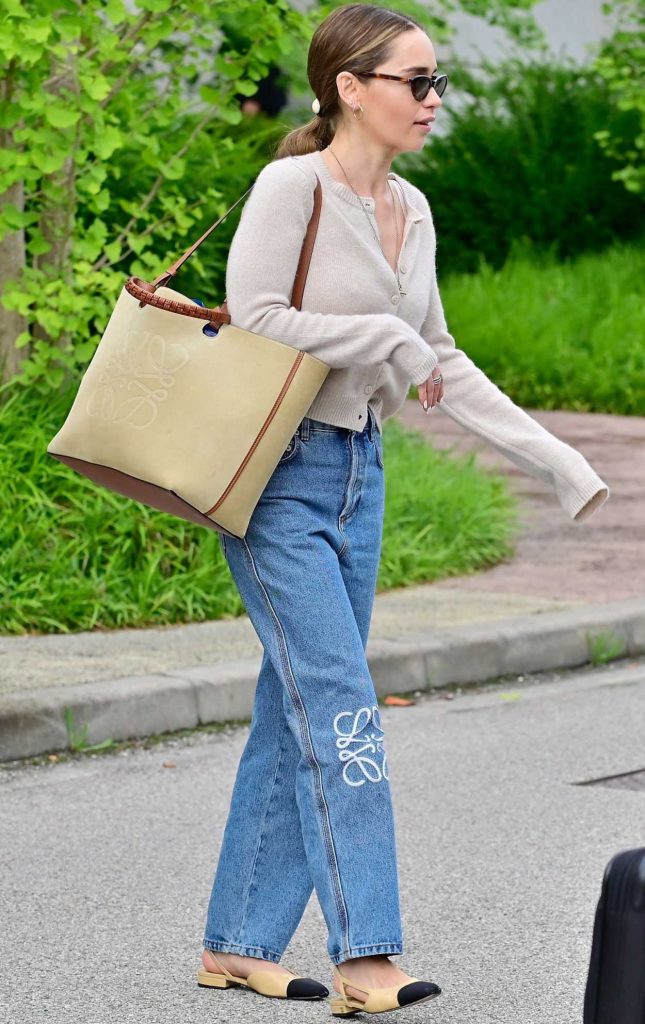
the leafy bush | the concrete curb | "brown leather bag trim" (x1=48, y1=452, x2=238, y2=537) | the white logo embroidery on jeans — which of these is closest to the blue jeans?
the white logo embroidery on jeans

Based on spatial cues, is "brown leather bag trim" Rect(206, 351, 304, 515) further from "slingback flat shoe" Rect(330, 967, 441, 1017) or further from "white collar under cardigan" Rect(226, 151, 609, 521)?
"slingback flat shoe" Rect(330, 967, 441, 1017)

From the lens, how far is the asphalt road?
3.71m

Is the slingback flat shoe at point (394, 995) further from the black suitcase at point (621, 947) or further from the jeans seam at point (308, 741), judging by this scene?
the black suitcase at point (621, 947)

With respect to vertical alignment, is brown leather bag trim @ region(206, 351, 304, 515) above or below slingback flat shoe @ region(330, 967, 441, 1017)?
above

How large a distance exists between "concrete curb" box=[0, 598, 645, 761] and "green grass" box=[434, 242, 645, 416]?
20.3 ft

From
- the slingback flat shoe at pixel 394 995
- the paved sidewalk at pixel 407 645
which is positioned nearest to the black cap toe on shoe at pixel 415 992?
the slingback flat shoe at pixel 394 995

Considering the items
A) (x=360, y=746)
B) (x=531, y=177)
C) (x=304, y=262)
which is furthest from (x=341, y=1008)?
(x=531, y=177)

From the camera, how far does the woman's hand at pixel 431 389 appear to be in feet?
10.7

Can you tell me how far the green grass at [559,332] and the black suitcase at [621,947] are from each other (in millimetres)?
11797

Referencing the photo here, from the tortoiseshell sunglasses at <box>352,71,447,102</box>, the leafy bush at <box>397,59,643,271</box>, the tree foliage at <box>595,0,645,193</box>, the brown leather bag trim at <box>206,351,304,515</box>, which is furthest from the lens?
the leafy bush at <box>397,59,643,271</box>

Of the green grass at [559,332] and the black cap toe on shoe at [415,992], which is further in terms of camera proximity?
the green grass at [559,332]

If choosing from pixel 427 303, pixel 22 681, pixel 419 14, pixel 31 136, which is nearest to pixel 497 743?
pixel 22 681

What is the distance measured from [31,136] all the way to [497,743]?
11.4 feet

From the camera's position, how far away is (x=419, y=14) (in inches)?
550
